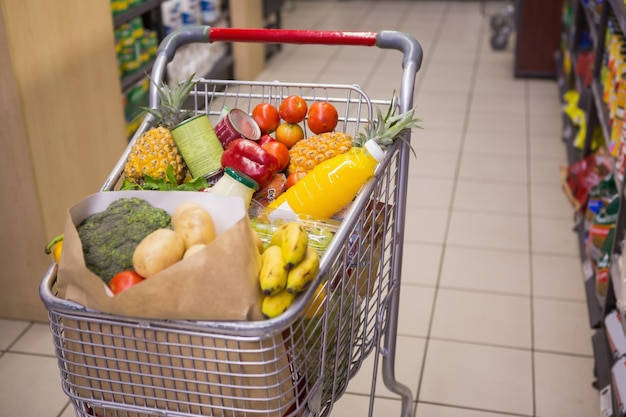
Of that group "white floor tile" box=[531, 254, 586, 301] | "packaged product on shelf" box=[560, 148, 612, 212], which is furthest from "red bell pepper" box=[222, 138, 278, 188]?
"packaged product on shelf" box=[560, 148, 612, 212]

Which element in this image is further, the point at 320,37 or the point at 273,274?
the point at 320,37

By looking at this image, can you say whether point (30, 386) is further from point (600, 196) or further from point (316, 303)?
point (600, 196)

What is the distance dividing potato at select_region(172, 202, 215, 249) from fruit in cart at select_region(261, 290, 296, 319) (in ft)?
0.49

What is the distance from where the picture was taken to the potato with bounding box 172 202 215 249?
1208 millimetres

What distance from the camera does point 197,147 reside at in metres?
1.59

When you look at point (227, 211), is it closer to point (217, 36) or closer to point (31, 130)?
point (217, 36)

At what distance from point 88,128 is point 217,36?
4.50 feet

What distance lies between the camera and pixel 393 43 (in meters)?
1.65

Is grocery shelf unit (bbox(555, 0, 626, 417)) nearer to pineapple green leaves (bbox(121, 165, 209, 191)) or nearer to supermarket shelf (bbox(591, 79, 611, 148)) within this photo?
supermarket shelf (bbox(591, 79, 611, 148))

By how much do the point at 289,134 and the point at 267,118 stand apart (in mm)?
68

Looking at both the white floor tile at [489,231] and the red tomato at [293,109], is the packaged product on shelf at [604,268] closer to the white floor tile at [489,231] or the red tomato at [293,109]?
the white floor tile at [489,231]

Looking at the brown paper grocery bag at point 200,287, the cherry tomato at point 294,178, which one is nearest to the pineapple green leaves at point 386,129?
the cherry tomato at point 294,178

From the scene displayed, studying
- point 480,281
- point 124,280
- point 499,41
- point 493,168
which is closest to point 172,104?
point 124,280

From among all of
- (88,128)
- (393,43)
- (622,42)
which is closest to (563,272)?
(622,42)
